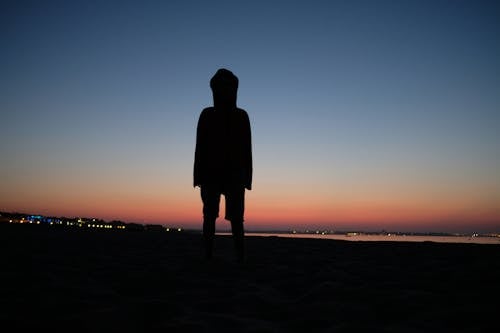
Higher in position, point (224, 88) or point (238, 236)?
point (224, 88)

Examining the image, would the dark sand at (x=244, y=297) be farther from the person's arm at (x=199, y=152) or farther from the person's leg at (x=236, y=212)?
the person's arm at (x=199, y=152)

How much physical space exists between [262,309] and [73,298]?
1.45 meters

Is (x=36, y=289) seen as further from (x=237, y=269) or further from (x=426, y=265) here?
(x=426, y=265)

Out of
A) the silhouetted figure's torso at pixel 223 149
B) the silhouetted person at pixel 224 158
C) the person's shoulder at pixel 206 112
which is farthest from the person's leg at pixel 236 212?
the person's shoulder at pixel 206 112

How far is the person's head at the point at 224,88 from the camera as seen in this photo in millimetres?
5957

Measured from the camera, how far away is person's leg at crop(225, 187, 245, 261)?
568cm

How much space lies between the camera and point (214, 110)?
19.8 feet

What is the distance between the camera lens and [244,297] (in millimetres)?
3184

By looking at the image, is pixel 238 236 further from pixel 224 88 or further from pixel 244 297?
pixel 244 297

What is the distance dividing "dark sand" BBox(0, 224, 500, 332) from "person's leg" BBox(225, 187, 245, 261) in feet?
1.93

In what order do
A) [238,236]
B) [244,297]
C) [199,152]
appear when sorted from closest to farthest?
1. [244,297]
2. [238,236]
3. [199,152]

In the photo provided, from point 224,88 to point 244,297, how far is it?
11.9 feet

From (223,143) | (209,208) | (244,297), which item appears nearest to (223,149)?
(223,143)

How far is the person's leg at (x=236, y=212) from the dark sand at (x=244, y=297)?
588mm
